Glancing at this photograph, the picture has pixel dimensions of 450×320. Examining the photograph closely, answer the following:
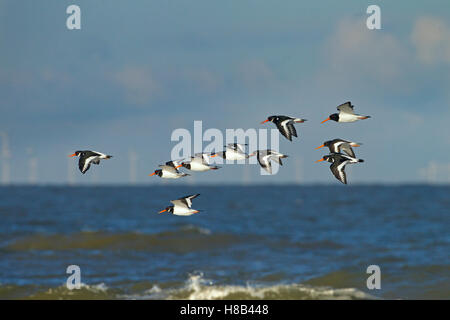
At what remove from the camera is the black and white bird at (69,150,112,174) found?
1141 cm

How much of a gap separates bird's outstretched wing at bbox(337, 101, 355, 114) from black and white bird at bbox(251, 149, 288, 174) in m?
1.42

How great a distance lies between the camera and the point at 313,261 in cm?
Answer: 3528

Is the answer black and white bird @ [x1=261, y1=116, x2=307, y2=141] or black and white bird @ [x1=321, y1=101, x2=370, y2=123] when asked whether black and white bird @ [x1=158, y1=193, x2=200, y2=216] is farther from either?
black and white bird @ [x1=321, y1=101, x2=370, y2=123]

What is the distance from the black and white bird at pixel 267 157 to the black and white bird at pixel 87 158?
2544 mm

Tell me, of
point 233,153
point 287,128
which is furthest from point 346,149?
point 233,153

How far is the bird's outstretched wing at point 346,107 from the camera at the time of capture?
38.9ft

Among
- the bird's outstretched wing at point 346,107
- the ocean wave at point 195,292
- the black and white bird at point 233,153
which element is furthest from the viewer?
the ocean wave at point 195,292

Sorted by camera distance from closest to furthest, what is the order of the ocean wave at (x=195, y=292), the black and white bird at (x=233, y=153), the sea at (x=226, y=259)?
the black and white bird at (x=233, y=153)
the ocean wave at (x=195, y=292)
the sea at (x=226, y=259)

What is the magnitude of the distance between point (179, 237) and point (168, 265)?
33.3ft

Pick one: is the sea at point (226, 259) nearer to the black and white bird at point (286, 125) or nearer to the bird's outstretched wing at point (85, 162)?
the bird's outstretched wing at point (85, 162)

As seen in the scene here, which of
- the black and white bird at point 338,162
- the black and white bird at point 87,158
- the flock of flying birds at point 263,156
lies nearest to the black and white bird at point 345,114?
the flock of flying birds at point 263,156

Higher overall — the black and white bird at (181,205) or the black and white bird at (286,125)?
the black and white bird at (286,125)

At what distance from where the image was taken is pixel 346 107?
11.9 metres
